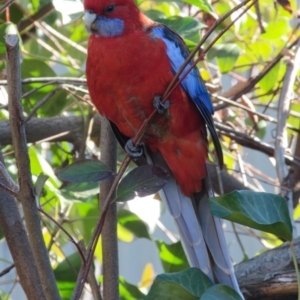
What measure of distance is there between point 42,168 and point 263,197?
93 cm

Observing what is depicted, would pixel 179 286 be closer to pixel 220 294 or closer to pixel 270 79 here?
pixel 220 294

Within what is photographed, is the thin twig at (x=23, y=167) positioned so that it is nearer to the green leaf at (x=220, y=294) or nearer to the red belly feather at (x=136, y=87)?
the green leaf at (x=220, y=294)

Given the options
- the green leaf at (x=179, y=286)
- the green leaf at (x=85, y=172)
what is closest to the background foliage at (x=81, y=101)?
the green leaf at (x=85, y=172)

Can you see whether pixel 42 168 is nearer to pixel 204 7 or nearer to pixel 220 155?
pixel 220 155

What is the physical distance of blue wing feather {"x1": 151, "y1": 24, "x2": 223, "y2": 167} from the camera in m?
1.83

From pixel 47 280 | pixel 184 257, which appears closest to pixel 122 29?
pixel 184 257

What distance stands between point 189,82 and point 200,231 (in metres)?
0.48

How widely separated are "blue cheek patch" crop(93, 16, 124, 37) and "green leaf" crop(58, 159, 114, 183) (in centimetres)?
62

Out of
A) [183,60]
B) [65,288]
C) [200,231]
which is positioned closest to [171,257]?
[200,231]

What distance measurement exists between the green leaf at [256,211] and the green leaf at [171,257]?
70 centimetres

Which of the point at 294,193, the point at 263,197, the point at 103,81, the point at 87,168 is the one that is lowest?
the point at 294,193

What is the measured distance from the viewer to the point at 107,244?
1484 mm

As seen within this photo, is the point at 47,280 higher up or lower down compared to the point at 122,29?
lower down

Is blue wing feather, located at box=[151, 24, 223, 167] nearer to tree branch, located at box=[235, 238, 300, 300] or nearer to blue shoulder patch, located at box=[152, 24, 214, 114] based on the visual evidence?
blue shoulder patch, located at box=[152, 24, 214, 114]
